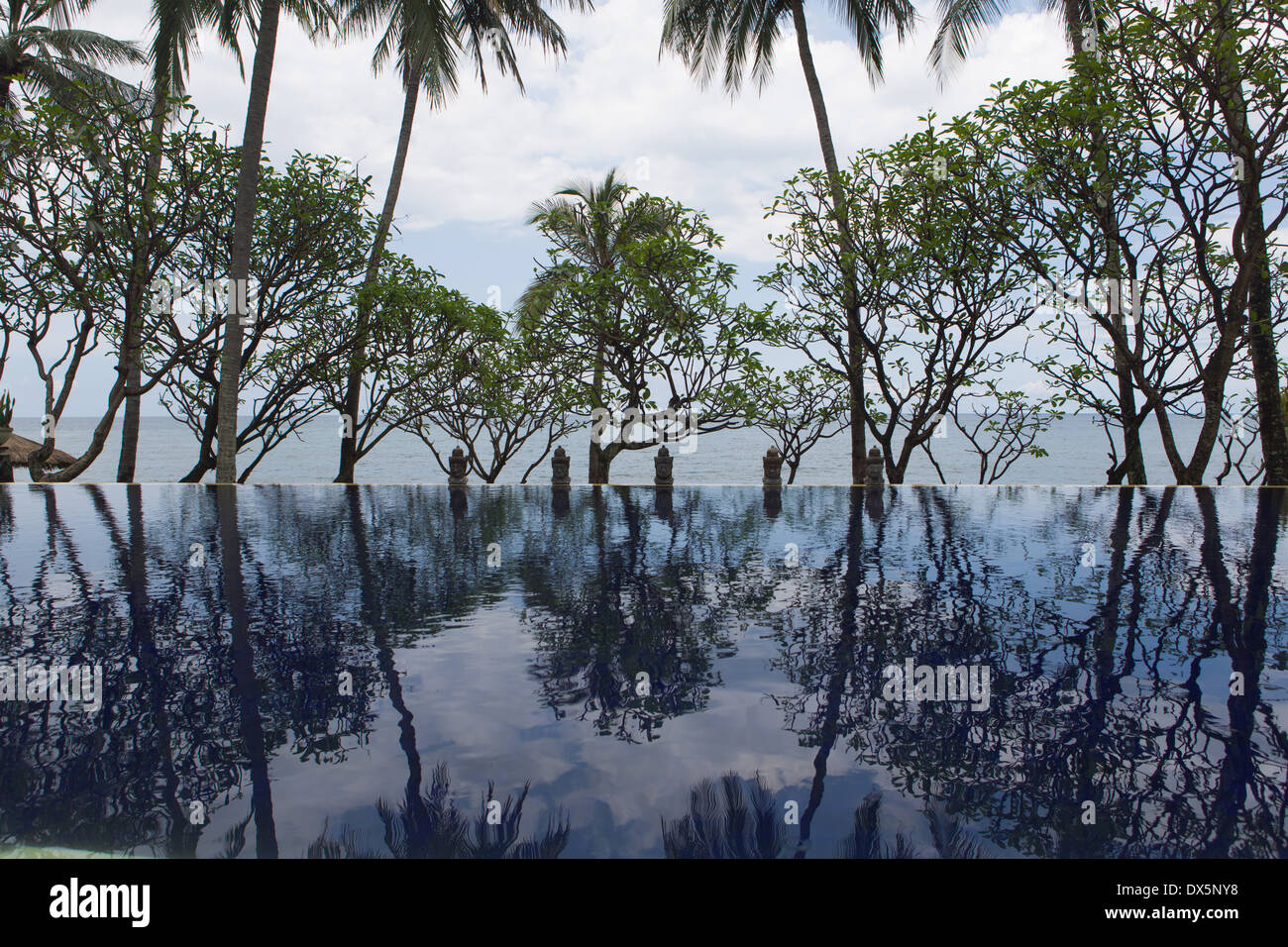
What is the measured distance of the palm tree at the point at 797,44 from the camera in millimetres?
16672

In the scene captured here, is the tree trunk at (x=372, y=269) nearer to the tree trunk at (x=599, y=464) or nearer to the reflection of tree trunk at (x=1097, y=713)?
the tree trunk at (x=599, y=464)

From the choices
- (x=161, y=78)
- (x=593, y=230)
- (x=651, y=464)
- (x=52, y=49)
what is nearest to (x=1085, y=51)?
(x=593, y=230)

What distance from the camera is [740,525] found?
991 centimetres

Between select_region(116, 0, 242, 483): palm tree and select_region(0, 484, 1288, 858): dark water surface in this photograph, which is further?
select_region(116, 0, 242, 483): palm tree

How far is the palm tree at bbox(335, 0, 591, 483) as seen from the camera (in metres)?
17.4

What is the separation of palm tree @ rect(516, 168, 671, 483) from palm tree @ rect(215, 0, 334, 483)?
5290 mm

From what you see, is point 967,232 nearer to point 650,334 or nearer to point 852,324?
point 852,324

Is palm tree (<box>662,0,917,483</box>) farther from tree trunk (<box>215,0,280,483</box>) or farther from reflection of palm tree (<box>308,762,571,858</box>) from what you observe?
reflection of palm tree (<box>308,762,571,858</box>)

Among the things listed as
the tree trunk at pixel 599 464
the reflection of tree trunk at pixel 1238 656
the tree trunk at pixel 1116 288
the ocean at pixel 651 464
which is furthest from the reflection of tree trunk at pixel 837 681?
the ocean at pixel 651 464

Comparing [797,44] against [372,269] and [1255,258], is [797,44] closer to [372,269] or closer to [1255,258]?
[1255,258]

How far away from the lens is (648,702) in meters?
3.95

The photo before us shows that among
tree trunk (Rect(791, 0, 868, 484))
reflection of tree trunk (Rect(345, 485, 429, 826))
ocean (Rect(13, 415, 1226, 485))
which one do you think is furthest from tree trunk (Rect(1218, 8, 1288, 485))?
ocean (Rect(13, 415, 1226, 485))

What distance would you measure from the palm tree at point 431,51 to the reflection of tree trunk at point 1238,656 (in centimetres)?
1562
